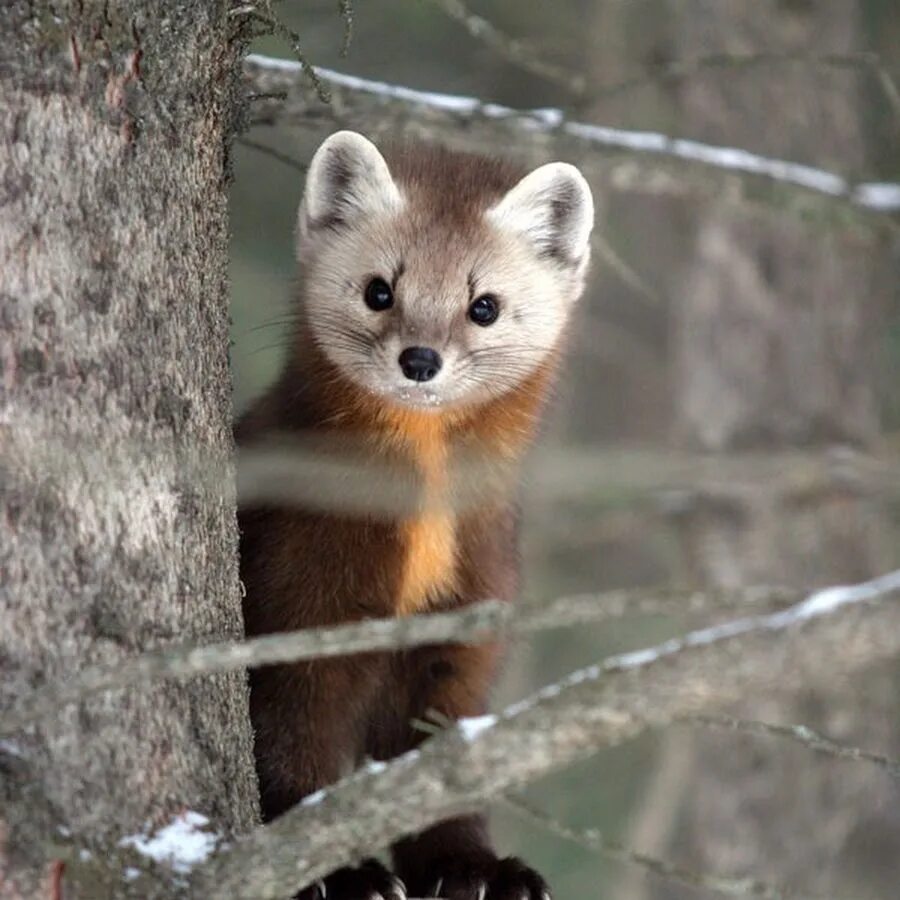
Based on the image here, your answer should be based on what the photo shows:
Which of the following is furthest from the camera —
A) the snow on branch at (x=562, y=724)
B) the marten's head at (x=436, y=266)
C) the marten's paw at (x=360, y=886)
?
the marten's head at (x=436, y=266)

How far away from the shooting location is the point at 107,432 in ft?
12.9

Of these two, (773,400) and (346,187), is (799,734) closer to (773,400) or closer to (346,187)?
(346,187)

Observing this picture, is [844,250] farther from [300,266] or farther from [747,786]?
[300,266]

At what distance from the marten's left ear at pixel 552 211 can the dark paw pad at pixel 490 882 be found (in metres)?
2.03

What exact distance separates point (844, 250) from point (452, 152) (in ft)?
14.6

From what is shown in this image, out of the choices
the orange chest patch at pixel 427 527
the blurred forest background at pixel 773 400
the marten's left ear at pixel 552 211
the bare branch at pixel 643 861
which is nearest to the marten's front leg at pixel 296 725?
the orange chest patch at pixel 427 527

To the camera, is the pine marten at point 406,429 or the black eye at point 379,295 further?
the black eye at point 379,295

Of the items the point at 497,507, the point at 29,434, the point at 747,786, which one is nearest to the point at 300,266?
the point at 497,507

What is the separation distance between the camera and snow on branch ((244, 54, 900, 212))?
5.36m

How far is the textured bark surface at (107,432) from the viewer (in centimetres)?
370

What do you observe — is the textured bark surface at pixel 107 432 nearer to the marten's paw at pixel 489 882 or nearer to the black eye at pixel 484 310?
the marten's paw at pixel 489 882

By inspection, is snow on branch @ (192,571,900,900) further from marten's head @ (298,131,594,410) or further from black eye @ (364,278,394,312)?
black eye @ (364,278,394,312)

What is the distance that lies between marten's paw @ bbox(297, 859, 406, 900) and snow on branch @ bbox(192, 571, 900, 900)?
1354mm

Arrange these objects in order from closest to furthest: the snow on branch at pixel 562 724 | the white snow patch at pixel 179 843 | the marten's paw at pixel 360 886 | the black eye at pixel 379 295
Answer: the snow on branch at pixel 562 724, the white snow patch at pixel 179 843, the marten's paw at pixel 360 886, the black eye at pixel 379 295
